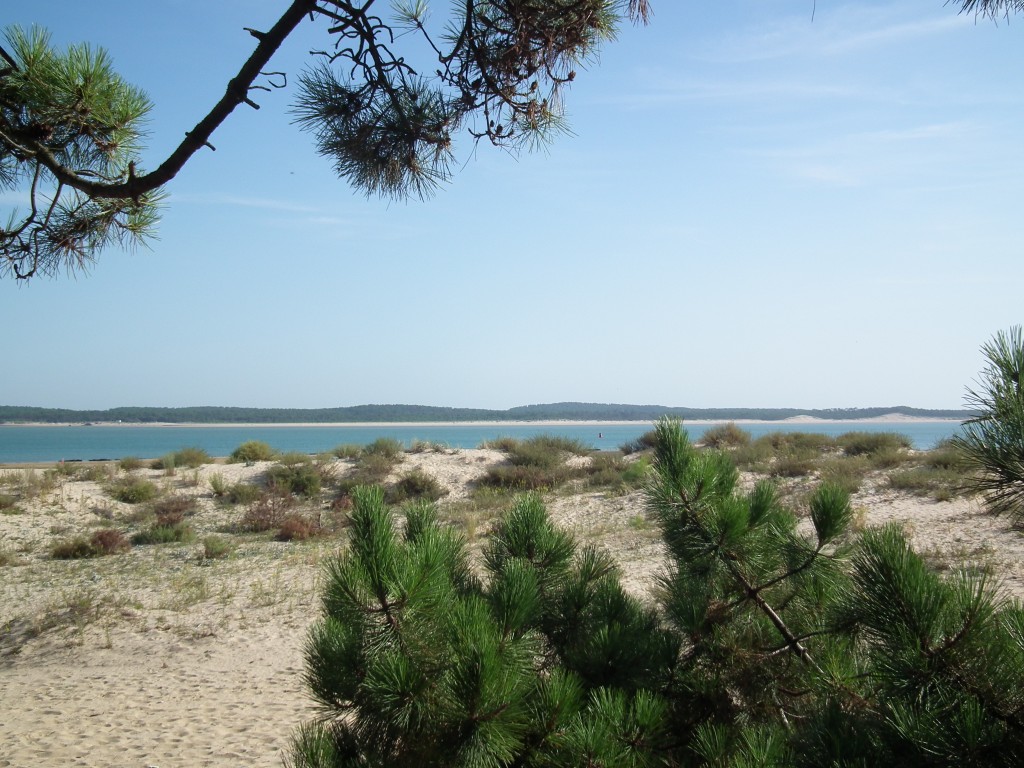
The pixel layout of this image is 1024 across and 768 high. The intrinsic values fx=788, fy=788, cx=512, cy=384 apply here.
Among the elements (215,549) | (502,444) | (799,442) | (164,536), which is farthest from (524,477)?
(215,549)

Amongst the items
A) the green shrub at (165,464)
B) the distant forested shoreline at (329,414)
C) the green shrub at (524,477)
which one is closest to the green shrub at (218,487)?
the green shrub at (165,464)

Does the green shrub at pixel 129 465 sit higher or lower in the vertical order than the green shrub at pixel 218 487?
higher

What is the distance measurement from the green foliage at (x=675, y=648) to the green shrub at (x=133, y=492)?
18.2 meters

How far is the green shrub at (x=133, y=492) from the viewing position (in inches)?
754

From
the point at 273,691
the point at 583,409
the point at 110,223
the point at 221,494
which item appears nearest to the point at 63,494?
the point at 221,494

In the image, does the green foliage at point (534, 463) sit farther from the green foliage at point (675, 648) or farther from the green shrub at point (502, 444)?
the green foliage at point (675, 648)

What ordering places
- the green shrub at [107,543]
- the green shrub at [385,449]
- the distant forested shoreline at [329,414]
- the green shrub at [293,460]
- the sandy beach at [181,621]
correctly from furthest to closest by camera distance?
1. the distant forested shoreline at [329,414]
2. the green shrub at [385,449]
3. the green shrub at [293,460]
4. the green shrub at [107,543]
5. the sandy beach at [181,621]

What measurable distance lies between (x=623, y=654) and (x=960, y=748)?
4.22 ft

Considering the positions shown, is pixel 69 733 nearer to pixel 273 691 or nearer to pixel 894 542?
pixel 273 691

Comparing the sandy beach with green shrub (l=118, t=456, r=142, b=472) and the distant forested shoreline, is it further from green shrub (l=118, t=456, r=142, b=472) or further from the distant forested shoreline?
the distant forested shoreline

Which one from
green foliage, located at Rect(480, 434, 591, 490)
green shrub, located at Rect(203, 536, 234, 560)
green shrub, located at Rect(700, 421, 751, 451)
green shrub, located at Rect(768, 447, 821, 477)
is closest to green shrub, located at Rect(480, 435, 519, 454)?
green foliage, located at Rect(480, 434, 591, 490)

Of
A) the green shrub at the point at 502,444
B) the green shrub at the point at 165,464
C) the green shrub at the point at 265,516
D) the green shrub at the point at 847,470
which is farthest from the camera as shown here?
the green shrub at the point at 502,444

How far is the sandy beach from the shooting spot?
229 inches

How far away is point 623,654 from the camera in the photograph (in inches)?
Answer: 119
